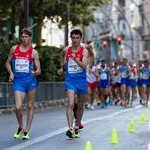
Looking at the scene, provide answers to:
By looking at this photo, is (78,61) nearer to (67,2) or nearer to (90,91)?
(90,91)

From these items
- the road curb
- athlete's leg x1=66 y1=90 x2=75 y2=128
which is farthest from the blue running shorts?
the road curb

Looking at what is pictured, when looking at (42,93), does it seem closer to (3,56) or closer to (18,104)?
(3,56)

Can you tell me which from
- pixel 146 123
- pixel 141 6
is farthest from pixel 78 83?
pixel 141 6

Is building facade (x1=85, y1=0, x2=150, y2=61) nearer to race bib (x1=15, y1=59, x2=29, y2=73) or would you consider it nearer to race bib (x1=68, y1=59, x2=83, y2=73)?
race bib (x1=68, y1=59, x2=83, y2=73)

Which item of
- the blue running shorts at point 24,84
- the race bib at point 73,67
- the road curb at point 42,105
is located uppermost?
the race bib at point 73,67

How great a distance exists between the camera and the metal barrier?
20328 mm

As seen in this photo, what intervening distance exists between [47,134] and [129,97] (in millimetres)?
12074

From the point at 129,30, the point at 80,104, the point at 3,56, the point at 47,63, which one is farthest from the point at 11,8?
the point at 129,30

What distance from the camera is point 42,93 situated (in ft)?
76.5

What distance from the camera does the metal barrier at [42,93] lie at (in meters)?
20.3

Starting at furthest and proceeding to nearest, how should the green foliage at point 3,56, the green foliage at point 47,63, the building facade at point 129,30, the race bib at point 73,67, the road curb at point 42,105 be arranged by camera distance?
the building facade at point 129,30 < the green foliage at point 47,63 < the green foliage at point 3,56 < the road curb at point 42,105 < the race bib at point 73,67

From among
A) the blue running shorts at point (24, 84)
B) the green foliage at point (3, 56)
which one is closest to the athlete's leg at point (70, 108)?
the blue running shorts at point (24, 84)

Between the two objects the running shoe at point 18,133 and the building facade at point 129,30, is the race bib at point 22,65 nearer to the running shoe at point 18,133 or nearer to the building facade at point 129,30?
the running shoe at point 18,133

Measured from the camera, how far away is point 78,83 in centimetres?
1232
